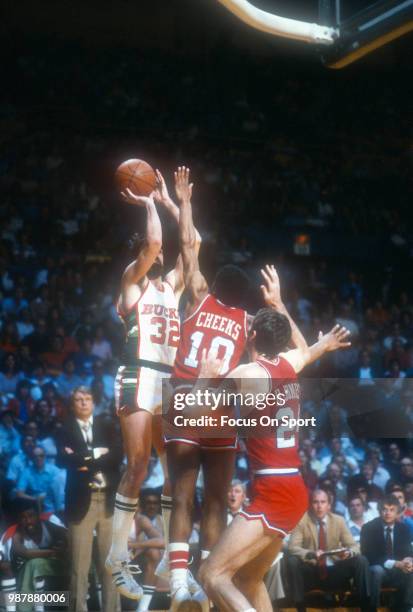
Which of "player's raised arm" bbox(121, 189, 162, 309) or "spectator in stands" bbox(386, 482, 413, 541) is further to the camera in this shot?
"spectator in stands" bbox(386, 482, 413, 541)

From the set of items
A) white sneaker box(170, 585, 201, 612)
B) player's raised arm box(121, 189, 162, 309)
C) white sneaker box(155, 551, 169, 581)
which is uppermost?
player's raised arm box(121, 189, 162, 309)

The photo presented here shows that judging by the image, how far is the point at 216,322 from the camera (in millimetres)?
6230

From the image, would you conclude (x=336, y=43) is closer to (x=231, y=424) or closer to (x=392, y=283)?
(x=231, y=424)

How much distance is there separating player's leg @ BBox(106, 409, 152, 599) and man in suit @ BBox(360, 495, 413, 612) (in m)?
2.39

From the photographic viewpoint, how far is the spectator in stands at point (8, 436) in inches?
325

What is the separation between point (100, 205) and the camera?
13086 mm

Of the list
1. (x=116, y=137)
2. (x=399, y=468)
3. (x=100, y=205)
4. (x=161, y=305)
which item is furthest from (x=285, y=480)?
(x=116, y=137)

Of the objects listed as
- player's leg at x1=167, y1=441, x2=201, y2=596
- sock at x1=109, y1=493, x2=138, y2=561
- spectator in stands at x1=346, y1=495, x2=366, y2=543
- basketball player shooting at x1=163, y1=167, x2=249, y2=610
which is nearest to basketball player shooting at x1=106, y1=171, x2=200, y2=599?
sock at x1=109, y1=493, x2=138, y2=561

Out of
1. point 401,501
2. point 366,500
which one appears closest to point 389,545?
point 401,501

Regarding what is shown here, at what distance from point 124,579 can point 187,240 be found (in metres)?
2.30

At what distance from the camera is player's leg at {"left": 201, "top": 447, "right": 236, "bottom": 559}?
5863mm

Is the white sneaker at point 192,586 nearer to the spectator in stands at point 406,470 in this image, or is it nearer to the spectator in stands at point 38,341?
the spectator in stands at point 406,470

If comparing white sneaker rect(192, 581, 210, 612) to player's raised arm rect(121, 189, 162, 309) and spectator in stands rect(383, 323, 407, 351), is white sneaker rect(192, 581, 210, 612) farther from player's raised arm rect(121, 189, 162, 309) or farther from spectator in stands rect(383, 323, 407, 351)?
spectator in stands rect(383, 323, 407, 351)

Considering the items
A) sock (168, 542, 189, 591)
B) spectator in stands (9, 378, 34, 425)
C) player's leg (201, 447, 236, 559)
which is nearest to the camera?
sock (168, 542, 189, 591)
